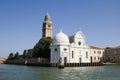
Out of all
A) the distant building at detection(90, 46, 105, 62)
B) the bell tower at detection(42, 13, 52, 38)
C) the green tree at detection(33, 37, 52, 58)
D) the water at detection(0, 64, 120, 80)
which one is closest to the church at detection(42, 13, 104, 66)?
the green tree at detection(33, 37, 52, 58)

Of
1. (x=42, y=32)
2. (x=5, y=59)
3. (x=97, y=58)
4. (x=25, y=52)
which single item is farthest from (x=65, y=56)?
(x=5, y=59)

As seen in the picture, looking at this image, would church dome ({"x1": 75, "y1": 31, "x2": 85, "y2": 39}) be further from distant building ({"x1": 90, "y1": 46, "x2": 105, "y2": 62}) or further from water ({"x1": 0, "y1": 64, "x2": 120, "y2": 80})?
water ({"x1": 0, "y1": 64, "x2": 120, "y2": 80})

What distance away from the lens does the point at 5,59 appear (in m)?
126

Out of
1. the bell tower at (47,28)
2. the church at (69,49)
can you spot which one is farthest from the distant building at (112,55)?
the bell tower at (47,28)

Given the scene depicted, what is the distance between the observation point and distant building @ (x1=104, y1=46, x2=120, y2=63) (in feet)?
273

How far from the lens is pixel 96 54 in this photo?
8519 centimetres

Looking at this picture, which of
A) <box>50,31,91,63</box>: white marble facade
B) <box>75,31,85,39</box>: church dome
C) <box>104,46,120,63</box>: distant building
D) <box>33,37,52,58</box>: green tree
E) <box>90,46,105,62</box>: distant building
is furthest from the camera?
<box>90,46,105,62</box>: distant building

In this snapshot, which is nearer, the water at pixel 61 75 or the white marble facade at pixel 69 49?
the water at pixel 61 75

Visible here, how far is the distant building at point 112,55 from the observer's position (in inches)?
3280

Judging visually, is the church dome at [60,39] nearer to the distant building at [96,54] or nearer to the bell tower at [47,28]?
the distant building at [96,54]

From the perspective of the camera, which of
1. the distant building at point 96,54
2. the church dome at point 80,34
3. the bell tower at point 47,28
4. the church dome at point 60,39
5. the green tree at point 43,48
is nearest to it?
the church dome at point 60,39

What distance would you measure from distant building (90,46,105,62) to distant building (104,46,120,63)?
→ 5.07 ft

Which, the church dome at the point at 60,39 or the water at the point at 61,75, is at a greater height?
the church dome at the point at 60,39

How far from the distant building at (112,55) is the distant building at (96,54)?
1545 mm
